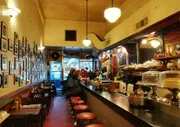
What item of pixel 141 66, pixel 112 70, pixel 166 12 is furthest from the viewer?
pixel 112 70

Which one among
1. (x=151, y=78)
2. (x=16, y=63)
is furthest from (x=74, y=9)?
(x=151, y=78)

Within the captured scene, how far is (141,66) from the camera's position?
216 inches

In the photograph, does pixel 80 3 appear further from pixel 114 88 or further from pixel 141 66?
pixel 114 88

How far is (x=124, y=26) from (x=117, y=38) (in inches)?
34.8

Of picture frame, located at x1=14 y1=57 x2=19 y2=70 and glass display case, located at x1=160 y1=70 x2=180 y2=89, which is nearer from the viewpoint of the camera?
glass display case, located at x1=160 y1=70 x2=180 y2=89

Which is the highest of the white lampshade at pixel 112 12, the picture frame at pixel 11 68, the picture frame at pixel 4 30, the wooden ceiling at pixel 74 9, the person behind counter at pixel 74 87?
the wooden ceiling at pixel 74 9

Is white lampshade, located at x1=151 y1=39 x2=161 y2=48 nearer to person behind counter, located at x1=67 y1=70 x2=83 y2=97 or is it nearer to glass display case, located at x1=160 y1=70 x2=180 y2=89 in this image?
person behind counter, located at x1=67 y1=70 x2=83 y2=97

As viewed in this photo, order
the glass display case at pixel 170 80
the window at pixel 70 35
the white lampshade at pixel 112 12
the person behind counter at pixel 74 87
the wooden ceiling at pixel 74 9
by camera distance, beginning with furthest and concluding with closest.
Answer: the window at pixel 70 35
the wooden ceiling at pixel 74 9
the person behind counter at pixel 74 87
the white lampshade at pixel 112 12
the glass display case at pixel 170 80

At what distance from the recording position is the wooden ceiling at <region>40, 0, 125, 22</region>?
25.1 ft

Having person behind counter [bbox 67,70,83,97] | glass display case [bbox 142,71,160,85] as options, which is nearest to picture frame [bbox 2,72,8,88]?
glass display case [bbox 142,71,160,85]

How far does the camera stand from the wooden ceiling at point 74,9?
25.1 feet

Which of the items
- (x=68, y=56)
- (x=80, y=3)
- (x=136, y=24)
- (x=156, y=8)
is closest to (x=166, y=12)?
(x=156, y=8)

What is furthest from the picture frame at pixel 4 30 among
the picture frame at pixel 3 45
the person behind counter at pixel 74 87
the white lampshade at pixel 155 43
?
the white lampshade at pixel 155 43

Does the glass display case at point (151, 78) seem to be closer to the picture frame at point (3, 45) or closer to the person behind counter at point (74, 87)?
the picture frame at point (3, 45)
